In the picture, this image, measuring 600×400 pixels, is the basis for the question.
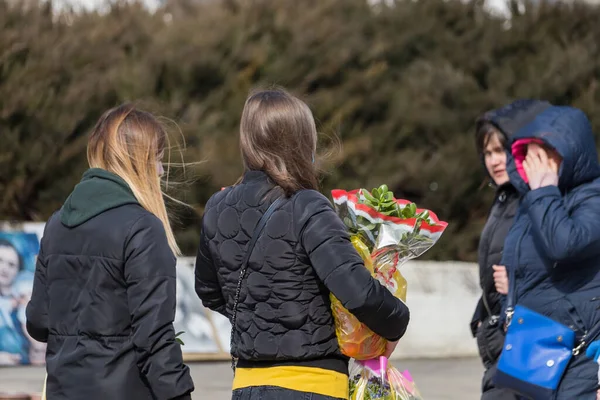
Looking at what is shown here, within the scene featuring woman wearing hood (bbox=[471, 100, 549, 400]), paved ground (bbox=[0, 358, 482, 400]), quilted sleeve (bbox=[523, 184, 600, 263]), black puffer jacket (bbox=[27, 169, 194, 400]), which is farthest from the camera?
paved ground (bbox=[0, 358, 482, 400])

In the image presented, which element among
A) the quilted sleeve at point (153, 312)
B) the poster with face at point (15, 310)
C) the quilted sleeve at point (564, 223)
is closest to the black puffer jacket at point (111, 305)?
the quilted sleeve at point (153, 312)

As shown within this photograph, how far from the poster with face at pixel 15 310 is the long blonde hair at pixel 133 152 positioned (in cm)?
581

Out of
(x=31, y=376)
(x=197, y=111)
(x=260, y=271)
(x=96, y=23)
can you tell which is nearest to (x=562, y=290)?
(x=260, y=271)

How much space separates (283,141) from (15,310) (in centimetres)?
647

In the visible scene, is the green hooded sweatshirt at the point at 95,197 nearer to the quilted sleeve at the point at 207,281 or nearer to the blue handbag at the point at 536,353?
the quilted sleeve at the point at 207,281

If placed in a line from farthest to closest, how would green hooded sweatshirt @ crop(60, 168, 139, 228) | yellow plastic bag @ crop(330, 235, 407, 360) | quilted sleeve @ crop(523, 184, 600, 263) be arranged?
quilted sleeve @ crop(523, 184, 600, 263)
green hooded sweatshirt @ crop(60, 168, 139, 228)
yellow plastic bag @ crop(330, 235, 407, 360)

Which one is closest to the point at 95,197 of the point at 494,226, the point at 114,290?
the point at 114,290

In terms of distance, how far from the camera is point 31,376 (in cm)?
886

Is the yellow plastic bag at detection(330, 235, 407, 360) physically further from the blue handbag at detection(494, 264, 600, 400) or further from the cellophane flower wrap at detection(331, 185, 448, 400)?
the blue handbag at detection(494, 264, 600, 400)

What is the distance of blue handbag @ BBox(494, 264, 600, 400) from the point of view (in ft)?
13.1

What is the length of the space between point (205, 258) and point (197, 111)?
7036 millimetres

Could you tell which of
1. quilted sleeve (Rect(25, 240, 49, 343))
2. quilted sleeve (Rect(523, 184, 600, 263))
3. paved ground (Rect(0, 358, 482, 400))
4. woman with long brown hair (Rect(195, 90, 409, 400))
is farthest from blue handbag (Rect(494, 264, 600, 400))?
paved ground (Rect(0, 358, 482, 400))

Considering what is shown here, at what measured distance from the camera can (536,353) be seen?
13.3ft

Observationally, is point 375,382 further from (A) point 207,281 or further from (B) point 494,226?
(B) point 494,226
